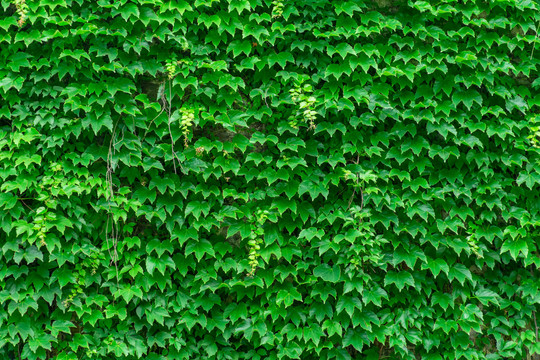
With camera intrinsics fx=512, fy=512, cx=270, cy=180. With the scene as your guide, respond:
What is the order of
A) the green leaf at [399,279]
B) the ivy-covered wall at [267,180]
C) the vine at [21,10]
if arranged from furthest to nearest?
1. the green leaf at [399,279]
2. the ivy-covered wall at [267,180]
3. the vine at [21,10]

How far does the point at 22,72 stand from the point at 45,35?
0.31 m

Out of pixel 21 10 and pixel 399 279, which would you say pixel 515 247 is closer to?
pixel 399 279

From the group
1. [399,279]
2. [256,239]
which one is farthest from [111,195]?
[399,279]

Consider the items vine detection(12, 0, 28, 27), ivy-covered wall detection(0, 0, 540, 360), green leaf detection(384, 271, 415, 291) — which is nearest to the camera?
vine detection(12, 0, 28, 27)

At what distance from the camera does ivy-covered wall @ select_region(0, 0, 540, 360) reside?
3.39 metres

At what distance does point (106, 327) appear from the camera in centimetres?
346

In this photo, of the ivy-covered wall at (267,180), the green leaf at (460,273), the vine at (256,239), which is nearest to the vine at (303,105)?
the ivy-covered wall at (267,180)

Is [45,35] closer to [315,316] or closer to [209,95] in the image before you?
[209,95]

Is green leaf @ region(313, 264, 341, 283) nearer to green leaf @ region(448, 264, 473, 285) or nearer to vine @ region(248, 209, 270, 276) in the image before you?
vine @ region(248, 209, 270, 276)

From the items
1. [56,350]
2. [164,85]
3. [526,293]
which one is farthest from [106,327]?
[526,293]

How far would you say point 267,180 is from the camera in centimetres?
351

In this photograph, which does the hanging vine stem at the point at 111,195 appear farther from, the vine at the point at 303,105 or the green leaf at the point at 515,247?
the green leaf at the point at 515,247

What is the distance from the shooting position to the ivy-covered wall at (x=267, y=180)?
3.39 metres

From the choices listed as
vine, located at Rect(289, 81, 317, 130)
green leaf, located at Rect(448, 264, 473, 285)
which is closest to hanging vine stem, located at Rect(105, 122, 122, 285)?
vine, located at Rect(289, 81, 317, 130)
